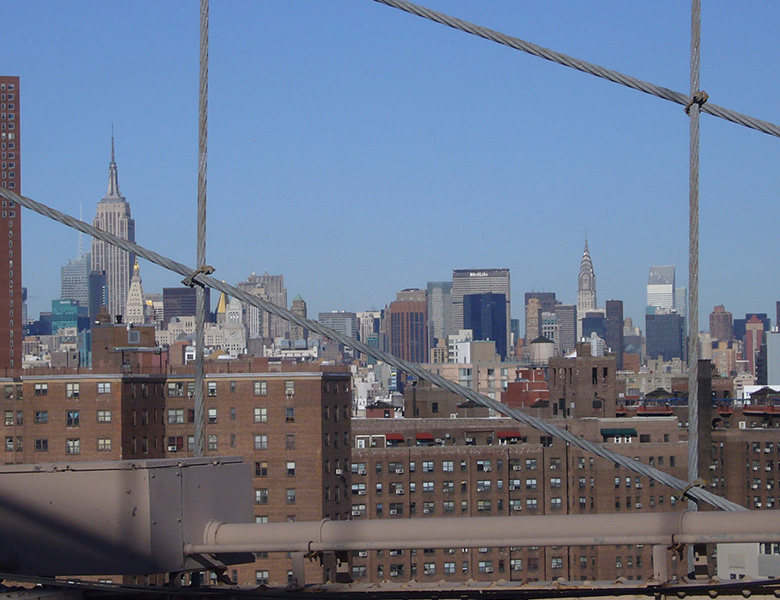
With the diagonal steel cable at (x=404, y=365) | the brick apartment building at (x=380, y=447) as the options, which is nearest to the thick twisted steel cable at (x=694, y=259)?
the diagonal steel cable at (x=404, y=365)

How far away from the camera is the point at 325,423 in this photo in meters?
45.0

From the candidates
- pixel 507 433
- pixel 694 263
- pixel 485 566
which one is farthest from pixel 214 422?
pixel 694 263

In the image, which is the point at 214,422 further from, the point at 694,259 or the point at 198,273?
the point at 694,259

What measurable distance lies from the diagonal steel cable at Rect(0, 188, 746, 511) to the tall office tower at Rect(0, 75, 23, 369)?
10673 centimetres

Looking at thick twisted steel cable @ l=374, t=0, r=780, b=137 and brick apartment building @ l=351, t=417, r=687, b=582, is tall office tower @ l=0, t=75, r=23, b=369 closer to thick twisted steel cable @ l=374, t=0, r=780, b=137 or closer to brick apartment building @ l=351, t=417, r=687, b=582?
brick apartment building @ l=351, t=417, r=687, b=582

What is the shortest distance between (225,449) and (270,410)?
7.55 ft

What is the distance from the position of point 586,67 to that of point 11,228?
121 m

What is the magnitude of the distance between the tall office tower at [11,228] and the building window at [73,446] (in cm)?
6638

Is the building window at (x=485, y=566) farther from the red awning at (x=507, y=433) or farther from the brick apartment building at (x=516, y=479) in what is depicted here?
the red awning at (x=507, y=433)

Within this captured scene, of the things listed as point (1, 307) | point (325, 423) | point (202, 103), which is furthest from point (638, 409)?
point (202, 103)

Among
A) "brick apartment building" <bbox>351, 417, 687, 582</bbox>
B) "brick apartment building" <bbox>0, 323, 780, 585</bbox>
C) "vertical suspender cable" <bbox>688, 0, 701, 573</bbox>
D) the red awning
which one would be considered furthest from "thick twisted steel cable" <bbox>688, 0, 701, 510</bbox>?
the red awning

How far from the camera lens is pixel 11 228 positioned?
391 feet

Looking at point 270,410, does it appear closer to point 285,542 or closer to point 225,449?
point 225,449

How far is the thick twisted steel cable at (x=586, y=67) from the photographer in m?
4.86
